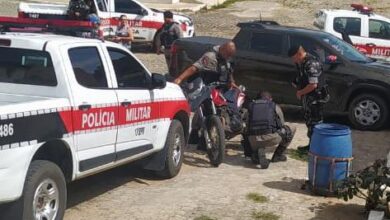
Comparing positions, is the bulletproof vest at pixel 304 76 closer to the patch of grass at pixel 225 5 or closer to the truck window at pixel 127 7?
the truck window at pixel 127 7

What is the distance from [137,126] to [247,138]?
7.19 ft

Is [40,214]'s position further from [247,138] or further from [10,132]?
[247,138]

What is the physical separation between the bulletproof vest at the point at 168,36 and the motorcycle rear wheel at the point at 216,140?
18.7 ft

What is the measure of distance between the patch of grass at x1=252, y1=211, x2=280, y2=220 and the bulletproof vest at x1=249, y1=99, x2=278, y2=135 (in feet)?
6.51

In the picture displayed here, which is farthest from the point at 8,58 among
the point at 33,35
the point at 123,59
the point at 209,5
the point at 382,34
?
the point at 209,5

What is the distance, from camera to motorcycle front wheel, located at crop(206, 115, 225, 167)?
8570 millimetres

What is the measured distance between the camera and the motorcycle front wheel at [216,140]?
857 cm

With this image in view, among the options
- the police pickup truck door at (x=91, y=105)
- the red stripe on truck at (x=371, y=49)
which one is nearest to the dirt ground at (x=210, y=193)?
the police pickup truck door at (x=91, y=105)

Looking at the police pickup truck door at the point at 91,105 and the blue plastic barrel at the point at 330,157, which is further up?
the police pickup truck door at the point at 91,105

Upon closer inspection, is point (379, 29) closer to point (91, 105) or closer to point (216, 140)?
point (216, 140)

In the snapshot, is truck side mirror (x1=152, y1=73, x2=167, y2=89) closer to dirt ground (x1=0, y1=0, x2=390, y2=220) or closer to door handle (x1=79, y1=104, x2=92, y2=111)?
dirt ground (x1=0, y1=0, x2=390, y2=220)

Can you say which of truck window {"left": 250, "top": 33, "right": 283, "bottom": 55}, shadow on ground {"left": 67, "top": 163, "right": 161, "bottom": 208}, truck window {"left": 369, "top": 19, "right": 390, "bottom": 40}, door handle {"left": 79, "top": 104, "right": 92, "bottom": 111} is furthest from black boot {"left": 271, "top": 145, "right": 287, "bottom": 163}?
truck window {"left": 369, "top": 19, "right": 390, "bottom": 40}

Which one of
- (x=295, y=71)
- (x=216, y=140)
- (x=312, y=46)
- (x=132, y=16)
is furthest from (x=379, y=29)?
(x=216, y=140)

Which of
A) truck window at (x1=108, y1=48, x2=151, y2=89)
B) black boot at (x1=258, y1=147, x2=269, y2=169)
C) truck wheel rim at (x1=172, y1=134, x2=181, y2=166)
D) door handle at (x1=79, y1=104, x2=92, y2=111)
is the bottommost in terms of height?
black boot at (x1=258, y1=147, x2=269, y2=169)
